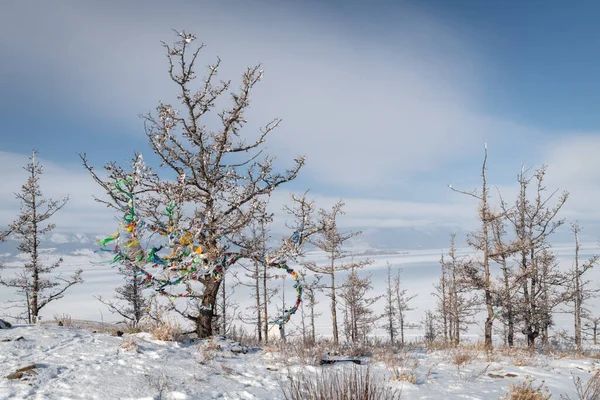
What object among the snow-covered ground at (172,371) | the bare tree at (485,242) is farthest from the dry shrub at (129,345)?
the bare tree at (485,242)

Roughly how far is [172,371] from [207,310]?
2.56m

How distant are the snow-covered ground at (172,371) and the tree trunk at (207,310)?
0.44 metres

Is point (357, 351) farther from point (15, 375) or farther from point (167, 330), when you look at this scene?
point (15, 375)

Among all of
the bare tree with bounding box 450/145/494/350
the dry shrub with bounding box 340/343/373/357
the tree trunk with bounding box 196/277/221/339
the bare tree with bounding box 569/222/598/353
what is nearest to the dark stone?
the tree trunk with bounding box 196/277/221/339

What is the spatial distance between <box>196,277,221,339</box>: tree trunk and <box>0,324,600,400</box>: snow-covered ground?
1.46ft

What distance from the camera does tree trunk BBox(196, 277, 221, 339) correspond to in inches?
290

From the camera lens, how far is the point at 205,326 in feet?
24.5

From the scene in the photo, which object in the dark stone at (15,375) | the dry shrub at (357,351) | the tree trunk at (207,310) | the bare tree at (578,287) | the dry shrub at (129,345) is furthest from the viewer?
the bare tree at (578,287)

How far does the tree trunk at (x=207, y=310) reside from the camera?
24.2 ft

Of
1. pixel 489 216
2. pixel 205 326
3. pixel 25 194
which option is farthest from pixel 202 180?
pixel 25 194

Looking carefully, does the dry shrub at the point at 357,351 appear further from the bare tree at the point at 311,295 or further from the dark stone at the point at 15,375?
the dark stone at the point at 15,375

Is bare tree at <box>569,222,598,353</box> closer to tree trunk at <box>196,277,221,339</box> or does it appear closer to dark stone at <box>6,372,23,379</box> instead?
tree trunk at <box>196,277,221,339</box>

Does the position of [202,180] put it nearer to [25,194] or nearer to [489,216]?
[489,216]

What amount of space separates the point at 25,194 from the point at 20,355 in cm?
2005
